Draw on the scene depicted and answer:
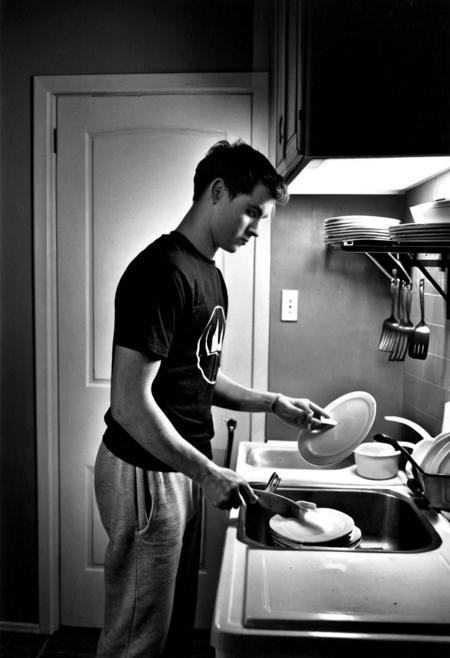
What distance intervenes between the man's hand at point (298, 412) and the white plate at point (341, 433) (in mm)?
29

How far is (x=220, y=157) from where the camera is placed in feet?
5.26

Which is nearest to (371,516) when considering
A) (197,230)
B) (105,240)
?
(197,230)

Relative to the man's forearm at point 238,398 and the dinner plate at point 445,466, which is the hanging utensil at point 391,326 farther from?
the dinner plate at point 445,466

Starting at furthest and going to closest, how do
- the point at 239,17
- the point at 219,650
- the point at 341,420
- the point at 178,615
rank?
the point at 239,17, the point at 341,420, the point at 178,615, the point at 219,650

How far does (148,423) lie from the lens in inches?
53.6

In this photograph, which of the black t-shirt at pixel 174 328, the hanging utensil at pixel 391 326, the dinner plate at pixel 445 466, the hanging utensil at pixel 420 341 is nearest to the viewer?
the black t-shirt at pixel 174 328

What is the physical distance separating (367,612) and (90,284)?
66.7 inches

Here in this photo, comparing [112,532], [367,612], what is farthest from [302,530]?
[112,532]

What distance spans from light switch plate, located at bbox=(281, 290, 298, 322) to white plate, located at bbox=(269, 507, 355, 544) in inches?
36.7

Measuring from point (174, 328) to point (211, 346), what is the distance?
0.65ft

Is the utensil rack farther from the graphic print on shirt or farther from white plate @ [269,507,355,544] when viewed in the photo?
white plate @ [269,507,355,544]

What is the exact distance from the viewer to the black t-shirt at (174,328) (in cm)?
139

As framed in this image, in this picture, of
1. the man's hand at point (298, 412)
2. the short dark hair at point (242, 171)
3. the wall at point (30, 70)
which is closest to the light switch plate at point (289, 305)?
the man's hand at point (298, 412)

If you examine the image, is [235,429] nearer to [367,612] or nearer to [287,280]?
[287,280]
